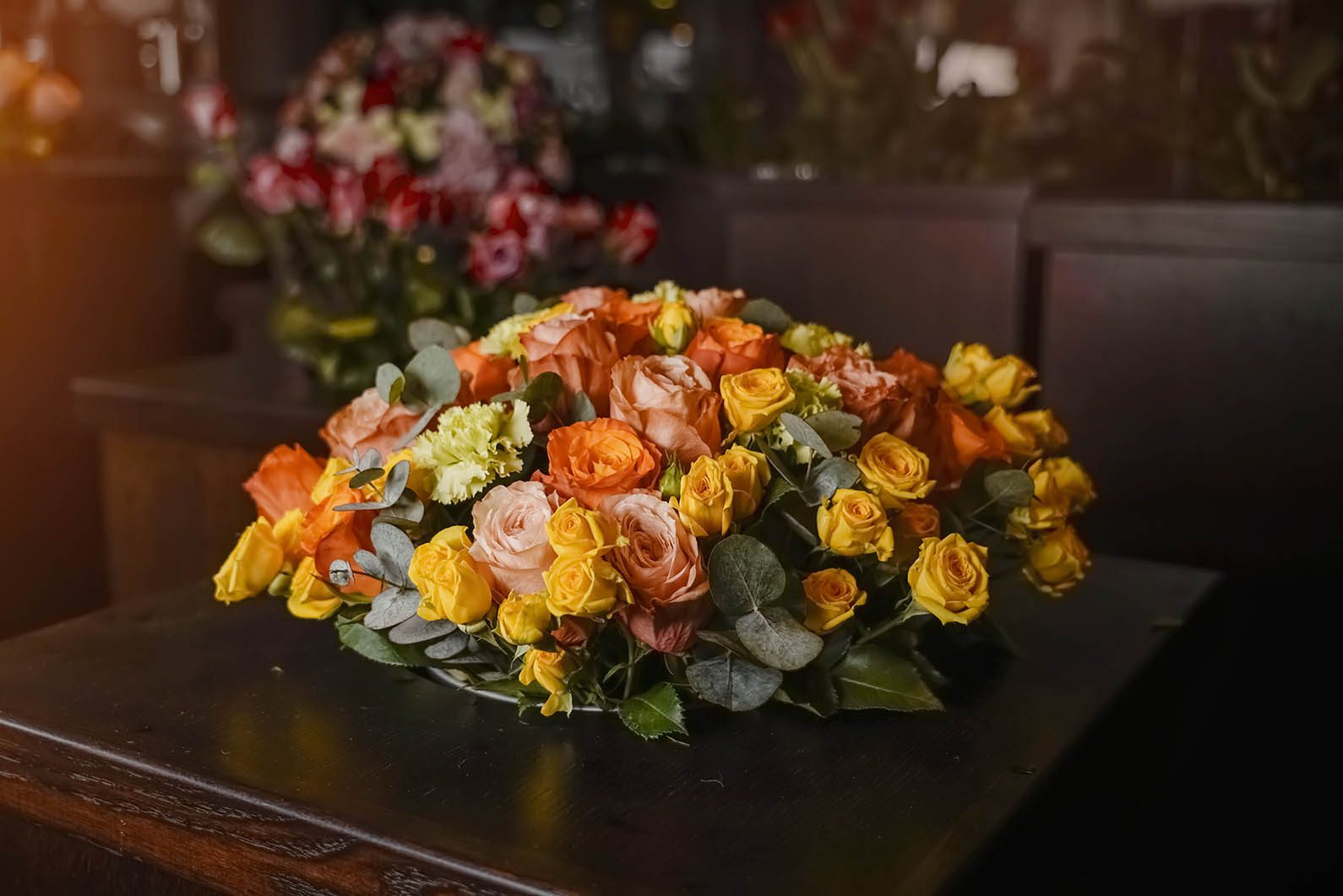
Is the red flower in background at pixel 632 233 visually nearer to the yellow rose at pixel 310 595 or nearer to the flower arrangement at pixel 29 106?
the flower arrangement at pixel 29 106

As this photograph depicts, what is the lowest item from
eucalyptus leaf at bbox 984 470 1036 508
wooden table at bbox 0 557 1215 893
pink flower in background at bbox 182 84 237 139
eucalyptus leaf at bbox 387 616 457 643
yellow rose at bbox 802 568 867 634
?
wooden table at bbox 0 557 1215 893

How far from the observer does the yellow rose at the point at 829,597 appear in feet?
2.99

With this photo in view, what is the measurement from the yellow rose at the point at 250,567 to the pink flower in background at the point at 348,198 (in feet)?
3.57

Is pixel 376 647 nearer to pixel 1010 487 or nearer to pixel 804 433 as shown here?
pixel 804 433

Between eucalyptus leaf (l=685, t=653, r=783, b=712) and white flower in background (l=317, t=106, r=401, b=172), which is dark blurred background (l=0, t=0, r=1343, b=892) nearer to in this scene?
eucalyptus leaf (l=685, t=653, r=783, b=712)

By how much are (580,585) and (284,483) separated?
12.5 inches

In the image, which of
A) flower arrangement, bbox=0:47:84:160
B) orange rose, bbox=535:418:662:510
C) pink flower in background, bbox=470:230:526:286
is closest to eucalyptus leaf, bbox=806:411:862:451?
orange rose, bbox=535:418:662:510

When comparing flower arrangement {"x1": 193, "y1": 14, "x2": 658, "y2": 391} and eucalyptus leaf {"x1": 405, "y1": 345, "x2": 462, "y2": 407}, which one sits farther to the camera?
flower arrangement {"x1": 193, "y1": 14, "x2": 658, "y2": 391}

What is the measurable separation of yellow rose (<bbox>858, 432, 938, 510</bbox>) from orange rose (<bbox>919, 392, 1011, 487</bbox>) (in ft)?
0.19

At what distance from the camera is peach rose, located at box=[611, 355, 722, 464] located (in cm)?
92

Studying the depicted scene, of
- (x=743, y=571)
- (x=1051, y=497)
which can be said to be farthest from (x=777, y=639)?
(x=1051, y=497)

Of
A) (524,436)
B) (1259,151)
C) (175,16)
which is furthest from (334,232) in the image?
(175,16)

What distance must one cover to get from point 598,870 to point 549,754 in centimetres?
15

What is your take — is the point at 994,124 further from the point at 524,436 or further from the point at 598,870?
the point at 598,870
